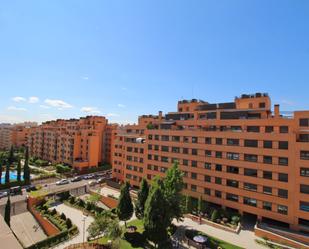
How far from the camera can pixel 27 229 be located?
40938 mm

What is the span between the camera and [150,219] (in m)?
29.5

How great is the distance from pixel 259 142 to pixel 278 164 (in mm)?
4604

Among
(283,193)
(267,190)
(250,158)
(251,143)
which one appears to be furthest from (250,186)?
(251,143)

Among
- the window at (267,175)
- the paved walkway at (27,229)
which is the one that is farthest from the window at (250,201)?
the paved walkway at (27,229)

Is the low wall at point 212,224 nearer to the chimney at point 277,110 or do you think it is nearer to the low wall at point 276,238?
the low wall at point 276,238

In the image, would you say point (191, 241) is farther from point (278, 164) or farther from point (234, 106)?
point (234, 106)

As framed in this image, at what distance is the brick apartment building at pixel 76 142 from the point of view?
84.6 metres

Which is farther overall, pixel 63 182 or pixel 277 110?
pixel 63 182

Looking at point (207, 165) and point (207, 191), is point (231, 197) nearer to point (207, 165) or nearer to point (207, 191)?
point (207, 191)

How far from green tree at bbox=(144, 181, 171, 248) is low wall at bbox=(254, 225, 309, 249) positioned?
48.9 ft

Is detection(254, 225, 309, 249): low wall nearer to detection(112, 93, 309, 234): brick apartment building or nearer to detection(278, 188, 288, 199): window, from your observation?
detection(112, 93, 309, 234): brick apartment building

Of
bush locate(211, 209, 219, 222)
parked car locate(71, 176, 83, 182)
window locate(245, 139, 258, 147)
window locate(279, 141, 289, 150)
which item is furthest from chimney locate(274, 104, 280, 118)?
parked car locate(71, 176, 83, 182)

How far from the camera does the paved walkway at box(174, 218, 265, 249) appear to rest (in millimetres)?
31216

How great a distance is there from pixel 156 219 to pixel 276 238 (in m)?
18.2
